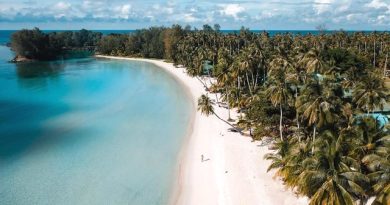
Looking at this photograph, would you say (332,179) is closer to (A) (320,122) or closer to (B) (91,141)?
(A) (320,122)

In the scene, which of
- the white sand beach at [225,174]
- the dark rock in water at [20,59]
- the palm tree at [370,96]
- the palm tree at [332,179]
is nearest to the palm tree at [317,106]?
the white sand beach at [225,174]

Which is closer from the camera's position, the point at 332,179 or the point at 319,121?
the point at 332,179

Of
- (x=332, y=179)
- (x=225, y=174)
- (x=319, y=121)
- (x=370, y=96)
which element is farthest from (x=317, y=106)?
(x=370, y=96)

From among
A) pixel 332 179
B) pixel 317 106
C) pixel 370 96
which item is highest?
pixel 317 106

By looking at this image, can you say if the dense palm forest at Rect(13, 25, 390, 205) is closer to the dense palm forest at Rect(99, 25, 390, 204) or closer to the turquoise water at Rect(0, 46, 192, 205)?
the dense palm forest at Rect(99, 25, 390, 204)

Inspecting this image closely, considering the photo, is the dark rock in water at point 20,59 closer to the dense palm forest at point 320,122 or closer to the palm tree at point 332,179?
the dense palm forest at point 320,122

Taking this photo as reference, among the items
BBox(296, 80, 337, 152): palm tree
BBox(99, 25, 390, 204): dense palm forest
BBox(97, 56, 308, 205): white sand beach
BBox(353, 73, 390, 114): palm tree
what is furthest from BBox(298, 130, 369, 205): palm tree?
BBox(353, 73, 390, 114): palm tree

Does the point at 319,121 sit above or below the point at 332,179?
above
